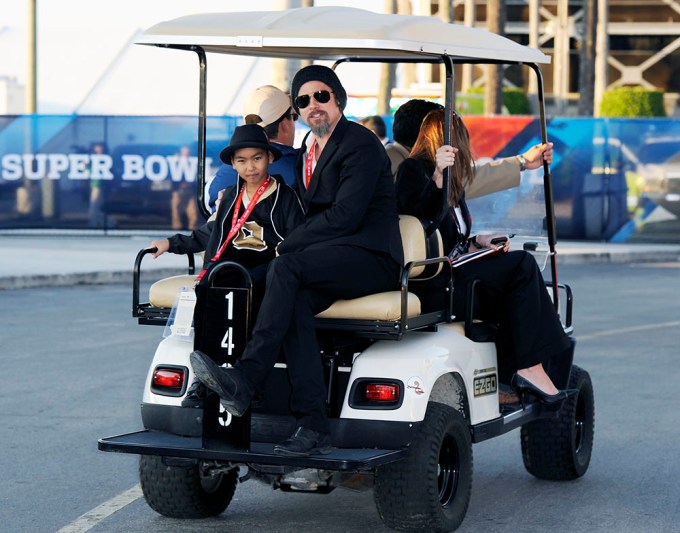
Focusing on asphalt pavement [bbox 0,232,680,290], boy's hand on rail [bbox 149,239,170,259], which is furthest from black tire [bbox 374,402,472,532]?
asphalt pavement [bbox 0,232,680,290]

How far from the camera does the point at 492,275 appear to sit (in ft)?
21.7

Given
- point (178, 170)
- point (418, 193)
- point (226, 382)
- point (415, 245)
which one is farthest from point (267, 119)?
point (178, 170)

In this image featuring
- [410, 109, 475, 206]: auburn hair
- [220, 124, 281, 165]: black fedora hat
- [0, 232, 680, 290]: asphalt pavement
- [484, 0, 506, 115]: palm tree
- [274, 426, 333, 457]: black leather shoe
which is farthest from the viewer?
[484, 0, 506, 115]: palm tree

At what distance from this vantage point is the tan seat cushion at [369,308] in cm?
596

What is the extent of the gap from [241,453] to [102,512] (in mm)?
1164

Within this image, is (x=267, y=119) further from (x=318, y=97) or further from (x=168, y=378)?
(x=168, y=378)

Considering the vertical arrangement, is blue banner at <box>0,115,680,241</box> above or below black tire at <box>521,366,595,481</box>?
above

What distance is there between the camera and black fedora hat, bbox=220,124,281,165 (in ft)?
20.5

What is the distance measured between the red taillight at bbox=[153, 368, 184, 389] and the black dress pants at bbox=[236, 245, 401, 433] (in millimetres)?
487

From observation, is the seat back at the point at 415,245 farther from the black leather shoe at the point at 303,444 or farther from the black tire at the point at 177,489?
the black tire at the point at 177,489

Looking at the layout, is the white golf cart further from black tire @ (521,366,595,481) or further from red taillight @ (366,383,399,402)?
black tire @ (521,366,595,481)

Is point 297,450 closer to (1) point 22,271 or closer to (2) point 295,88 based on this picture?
(2) point 295,88

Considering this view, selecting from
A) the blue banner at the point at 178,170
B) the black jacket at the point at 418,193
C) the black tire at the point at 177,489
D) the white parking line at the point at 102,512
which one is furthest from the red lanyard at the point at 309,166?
the blue banner at the point at 178,170

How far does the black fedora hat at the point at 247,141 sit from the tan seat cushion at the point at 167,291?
52 centimetres
